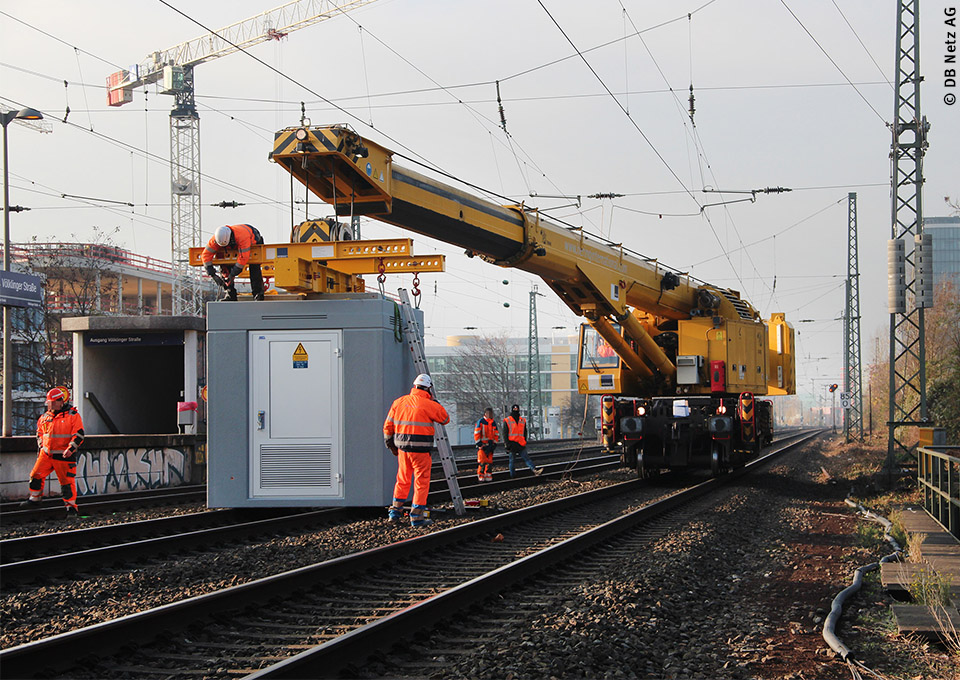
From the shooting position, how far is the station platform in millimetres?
5578

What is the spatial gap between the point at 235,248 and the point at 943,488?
8.56 meters

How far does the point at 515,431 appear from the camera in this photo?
1906 centimetres

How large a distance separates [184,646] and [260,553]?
3100mm

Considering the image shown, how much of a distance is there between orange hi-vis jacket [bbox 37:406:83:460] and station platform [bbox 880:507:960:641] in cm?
977

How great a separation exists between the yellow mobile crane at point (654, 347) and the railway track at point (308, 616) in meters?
5.73

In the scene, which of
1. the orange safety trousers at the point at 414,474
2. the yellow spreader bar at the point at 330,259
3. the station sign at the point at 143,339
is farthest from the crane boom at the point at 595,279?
the station sign at the point at 143,339

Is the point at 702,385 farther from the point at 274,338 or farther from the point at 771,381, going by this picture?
the point at 274,338

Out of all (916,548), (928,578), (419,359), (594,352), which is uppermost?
(594,352)

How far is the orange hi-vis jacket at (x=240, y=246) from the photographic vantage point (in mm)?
10531

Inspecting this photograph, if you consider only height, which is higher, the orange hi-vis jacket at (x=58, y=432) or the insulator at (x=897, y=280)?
the insulator at (x=897, y=280)

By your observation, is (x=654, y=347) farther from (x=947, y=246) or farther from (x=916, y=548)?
(x=947, y=246)

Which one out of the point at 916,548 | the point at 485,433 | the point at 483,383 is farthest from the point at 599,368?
the point at 483,383

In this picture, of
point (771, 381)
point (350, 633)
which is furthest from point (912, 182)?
point (350, 633)

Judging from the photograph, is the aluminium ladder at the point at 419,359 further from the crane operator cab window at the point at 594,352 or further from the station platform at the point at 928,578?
the crane operator cab window at the point at 594,352
